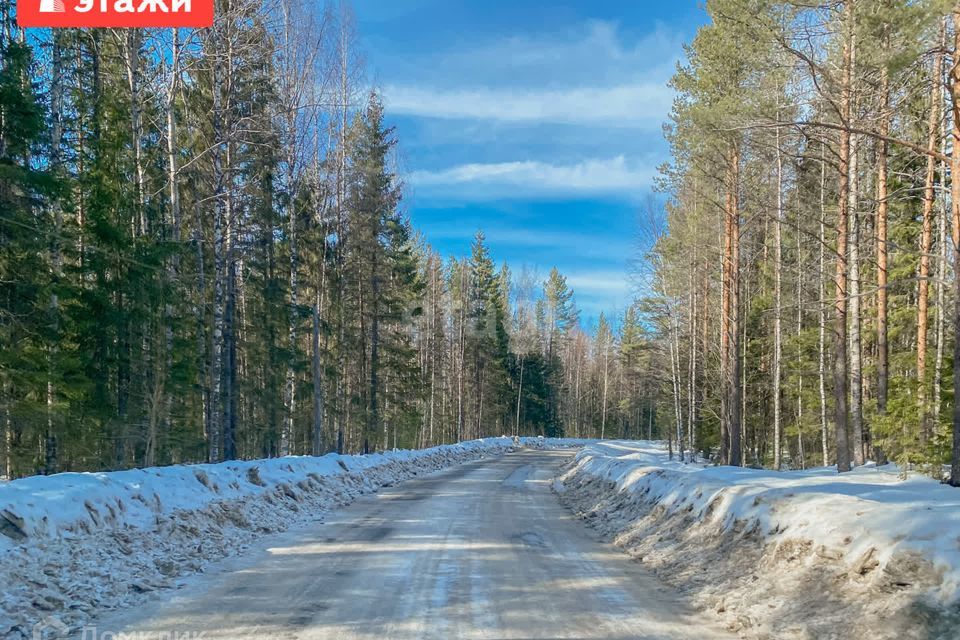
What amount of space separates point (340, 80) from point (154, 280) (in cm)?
1207

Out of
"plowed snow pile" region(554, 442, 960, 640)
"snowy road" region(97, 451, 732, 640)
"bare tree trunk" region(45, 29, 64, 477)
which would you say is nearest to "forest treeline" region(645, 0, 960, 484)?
"plowed snow pile" region(554, 442, 960, 640)

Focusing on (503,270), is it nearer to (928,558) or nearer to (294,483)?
(294,483)

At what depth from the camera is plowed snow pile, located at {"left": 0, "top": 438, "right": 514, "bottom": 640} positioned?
5.65 meters

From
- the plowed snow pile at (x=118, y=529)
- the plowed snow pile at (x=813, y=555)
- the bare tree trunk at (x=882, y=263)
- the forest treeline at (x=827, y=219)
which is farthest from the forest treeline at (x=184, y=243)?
the bare tree trunk at (x=882, y=263)

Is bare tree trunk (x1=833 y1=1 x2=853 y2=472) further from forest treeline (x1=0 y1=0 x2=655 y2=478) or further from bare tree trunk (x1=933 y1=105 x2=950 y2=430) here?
forest treeline (x1=0 y1=0 x2=655 y2=478)

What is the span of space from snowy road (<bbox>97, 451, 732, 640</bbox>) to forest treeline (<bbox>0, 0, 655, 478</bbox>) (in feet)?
16.9

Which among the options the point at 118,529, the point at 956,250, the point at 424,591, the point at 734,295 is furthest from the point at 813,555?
the point at 734,295

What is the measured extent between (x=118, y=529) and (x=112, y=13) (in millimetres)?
12163

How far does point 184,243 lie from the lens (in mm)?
15203

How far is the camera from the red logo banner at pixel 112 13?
536 inches

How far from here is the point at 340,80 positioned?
23297 mm

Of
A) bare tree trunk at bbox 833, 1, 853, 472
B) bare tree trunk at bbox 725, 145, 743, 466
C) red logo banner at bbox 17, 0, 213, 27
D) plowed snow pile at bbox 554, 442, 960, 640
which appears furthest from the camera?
bare tree trunk at bbox 725, 145, 743, 466

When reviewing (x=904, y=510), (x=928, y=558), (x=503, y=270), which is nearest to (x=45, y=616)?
(x=928, y=558)

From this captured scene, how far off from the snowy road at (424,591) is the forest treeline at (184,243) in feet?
16.9
